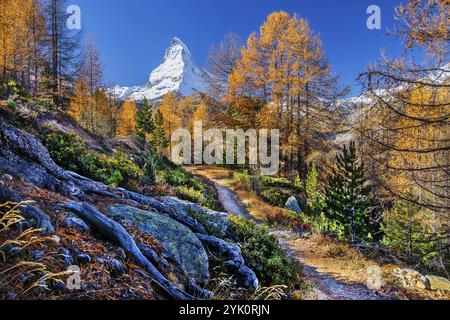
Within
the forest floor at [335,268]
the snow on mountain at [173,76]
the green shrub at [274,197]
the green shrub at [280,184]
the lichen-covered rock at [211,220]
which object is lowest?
the forest floor at [335,268]

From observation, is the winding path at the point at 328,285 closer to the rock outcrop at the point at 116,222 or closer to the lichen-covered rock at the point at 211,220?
the lichen-covered rock at the point at 211,220

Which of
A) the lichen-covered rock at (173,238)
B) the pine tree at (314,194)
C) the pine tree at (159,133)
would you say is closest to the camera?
the lichen-covered rock at (173,238)

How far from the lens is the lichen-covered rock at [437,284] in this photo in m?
6.95

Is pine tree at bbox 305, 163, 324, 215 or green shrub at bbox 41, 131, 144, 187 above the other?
green shrub at bbox 41, 131, 144, 187

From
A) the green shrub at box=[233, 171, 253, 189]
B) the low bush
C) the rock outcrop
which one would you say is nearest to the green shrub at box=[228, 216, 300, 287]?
the rock outcrop

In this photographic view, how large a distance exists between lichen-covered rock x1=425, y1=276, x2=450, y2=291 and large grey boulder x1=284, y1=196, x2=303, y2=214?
10.3m

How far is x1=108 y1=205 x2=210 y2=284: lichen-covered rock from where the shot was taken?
13.6ft

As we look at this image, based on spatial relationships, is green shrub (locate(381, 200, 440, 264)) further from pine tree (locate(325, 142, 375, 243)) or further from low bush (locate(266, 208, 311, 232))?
low bush (locate(266, 208, 311, 232))

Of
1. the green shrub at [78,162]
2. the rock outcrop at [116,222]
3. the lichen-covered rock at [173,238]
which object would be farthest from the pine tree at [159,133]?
the lichen-covered rock at [173,238]

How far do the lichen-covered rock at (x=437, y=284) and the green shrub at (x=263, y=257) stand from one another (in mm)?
3583

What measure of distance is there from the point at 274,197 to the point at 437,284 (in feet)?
39.1
